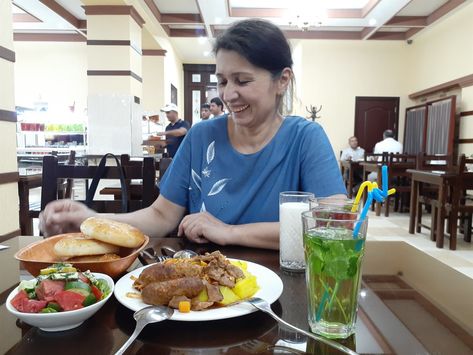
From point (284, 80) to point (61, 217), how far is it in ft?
2.84

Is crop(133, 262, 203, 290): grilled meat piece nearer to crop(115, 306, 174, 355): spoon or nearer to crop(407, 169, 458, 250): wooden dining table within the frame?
crop(115, 306, 174, 355): spoon

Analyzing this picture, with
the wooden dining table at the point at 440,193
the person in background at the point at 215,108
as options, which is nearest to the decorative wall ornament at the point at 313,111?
the person in background at the point at 215,108

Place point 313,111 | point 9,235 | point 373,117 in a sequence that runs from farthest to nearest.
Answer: point 373,117 → point 313,111 → point 9,235

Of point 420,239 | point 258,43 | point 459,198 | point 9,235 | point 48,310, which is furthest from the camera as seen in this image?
point 420,239

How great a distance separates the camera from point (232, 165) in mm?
1314

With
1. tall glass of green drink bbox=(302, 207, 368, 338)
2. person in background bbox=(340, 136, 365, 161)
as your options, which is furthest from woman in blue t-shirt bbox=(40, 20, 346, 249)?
person in background bbox=(340, 136, 365, 161)

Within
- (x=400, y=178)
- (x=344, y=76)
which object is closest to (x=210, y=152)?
(x=400, y=178)

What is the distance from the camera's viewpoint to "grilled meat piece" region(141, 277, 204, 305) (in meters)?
0.58

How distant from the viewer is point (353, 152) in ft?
26.6

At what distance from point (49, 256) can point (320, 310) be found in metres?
0.60

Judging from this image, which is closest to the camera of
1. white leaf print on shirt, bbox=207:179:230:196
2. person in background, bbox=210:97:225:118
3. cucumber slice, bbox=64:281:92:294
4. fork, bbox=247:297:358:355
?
fork, bbox=247:297:358:355

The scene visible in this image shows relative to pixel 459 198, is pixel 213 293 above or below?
above

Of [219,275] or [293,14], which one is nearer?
[219,275]

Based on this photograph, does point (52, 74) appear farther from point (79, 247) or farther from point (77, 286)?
point (77, 286)
